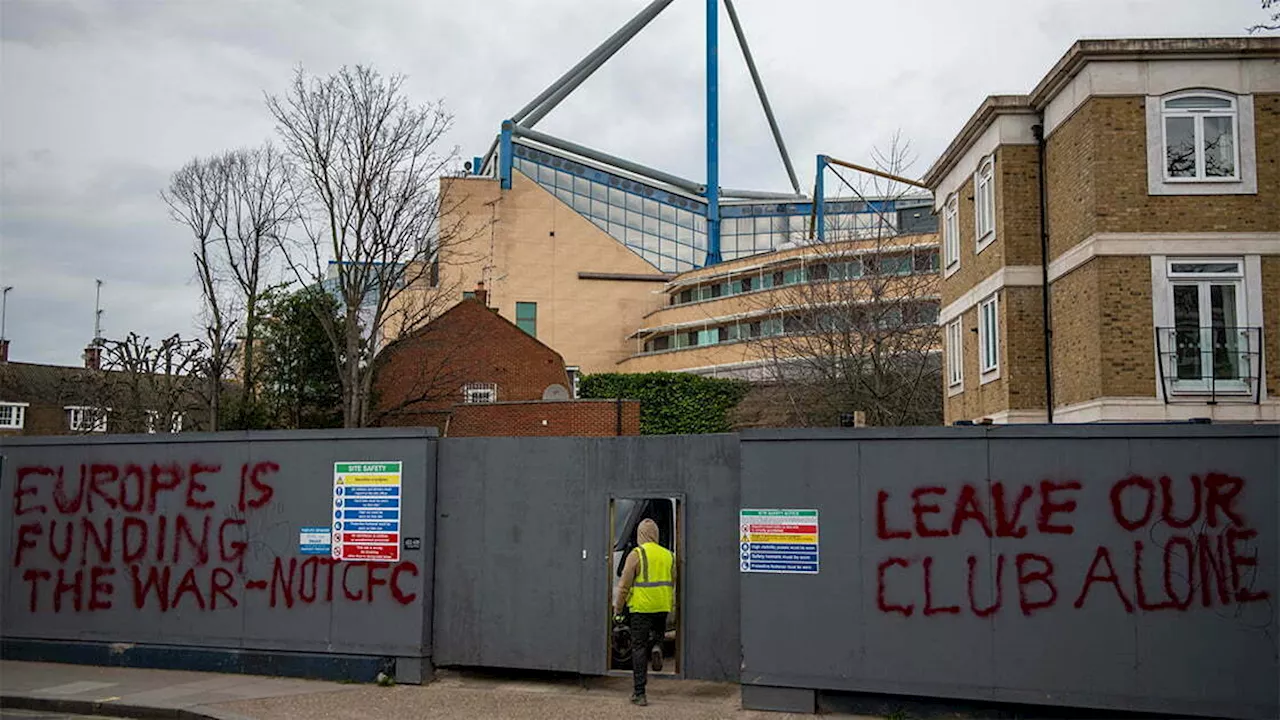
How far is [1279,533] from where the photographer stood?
10109mm

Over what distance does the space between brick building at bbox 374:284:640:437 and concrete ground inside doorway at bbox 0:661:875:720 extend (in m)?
18.4

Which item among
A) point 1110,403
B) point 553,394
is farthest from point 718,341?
point 1110,403

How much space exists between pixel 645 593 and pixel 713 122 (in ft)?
199

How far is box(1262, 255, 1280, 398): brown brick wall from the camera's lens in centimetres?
1942

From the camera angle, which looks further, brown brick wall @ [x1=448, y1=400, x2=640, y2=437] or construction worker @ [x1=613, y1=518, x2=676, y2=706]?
brown brick wall @ [x1=448, y1=400, x2=640, y2=437]

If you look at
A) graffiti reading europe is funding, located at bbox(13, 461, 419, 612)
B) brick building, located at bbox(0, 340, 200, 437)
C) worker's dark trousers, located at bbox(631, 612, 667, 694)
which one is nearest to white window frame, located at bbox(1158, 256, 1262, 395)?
worker's dark trousers, located at bbox(631, 612, 667, 694)

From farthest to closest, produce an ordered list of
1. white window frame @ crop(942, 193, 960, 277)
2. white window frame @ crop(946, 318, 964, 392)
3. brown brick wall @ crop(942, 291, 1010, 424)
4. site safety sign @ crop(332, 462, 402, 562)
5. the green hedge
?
the green hedge, white window frame @ crop(942, 193, 960, 277), white window frame @ crop(946, 318, 964, 392), brown brick wall @ crop(942, 291, 1010, 424), site safety sign @ crop(332, 462, 402, 562)

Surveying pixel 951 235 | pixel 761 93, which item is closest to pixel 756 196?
pixel 761 93

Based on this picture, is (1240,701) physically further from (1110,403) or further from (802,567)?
(1110,403)

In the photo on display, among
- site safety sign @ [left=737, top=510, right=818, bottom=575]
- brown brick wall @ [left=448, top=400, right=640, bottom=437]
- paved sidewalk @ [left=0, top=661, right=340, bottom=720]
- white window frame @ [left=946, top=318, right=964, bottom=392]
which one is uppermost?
white window frame @ [left=946, top=318, right=964, bottom=392]

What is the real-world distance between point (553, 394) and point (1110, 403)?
20815 millimetres

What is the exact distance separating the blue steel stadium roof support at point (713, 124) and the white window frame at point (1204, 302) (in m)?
51.7

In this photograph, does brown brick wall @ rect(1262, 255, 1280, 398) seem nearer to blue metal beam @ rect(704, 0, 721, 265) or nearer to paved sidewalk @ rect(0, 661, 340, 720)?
paved sidewalk @ rect(0, 661, 340, 720)

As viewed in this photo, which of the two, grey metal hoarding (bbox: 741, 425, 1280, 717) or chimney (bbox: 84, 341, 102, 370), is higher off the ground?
chimney (bbox: 84, 341, 102, 370)
